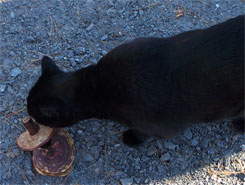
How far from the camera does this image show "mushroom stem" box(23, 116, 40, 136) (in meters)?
2.10

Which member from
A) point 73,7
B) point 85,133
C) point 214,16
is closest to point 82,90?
point 85,133

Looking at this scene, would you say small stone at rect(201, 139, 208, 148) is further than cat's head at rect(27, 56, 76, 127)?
Yes

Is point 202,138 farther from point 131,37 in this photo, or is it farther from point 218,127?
point 131,37

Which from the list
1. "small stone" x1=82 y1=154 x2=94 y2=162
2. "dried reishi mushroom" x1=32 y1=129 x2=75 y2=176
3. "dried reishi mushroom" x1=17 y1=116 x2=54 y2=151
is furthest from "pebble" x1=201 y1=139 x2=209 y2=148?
"dried reishi mushroom" x1=17 y1=116 x2=54 y2=151

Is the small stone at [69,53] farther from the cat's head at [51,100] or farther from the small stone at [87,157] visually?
the small stone at [87,157]

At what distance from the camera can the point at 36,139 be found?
7.36ft

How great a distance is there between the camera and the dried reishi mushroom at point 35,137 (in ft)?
7.23

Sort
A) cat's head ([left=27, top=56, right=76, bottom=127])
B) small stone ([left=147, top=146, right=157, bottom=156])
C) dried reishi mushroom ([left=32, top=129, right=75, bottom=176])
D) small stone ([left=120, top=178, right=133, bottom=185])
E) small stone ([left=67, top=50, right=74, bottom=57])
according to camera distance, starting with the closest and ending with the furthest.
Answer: cat's head ([left=27, top=56, right=76, bottom=127]) < dried reishi mushroom ([left=32, top=129, right=75, bottom=176]) < small stone ([left=120, top=178, right=133, bottom=185]) < small stone ([left=147, top=146, right=157, bottom=156]) < small stone ([left=67, top=50, right=74, bottom=57])

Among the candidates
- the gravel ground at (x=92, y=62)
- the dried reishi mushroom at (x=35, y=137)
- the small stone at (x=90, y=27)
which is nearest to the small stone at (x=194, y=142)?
the gravel ground at (x=92, y=62)

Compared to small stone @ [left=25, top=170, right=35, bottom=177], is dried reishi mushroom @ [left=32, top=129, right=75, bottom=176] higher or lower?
higher

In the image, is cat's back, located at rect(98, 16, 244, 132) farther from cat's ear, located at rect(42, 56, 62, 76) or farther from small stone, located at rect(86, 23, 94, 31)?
small stone, located at rect(86, 23, 94, 31)

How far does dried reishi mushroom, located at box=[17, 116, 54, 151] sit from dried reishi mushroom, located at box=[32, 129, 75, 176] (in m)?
0.12

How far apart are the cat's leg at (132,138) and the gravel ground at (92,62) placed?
7 cm

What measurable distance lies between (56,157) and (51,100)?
0.63 metres
